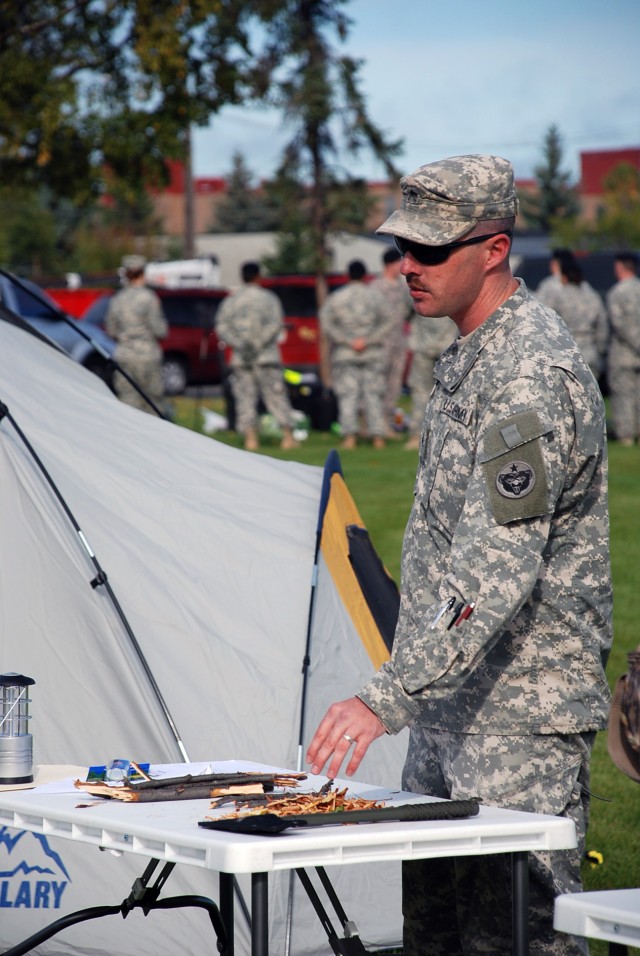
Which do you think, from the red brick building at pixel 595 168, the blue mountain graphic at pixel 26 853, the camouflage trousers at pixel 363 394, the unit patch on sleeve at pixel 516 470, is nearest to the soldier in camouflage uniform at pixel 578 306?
the camouflage trousers at pixel 363 394

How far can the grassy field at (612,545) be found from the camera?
5070 mm

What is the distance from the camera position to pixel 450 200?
2.86 metres

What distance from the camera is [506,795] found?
113 inches

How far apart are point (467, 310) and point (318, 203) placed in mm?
21490

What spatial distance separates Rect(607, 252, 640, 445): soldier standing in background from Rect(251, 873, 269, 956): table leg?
46.9 ft

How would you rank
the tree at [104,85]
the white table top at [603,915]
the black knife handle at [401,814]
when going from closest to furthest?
the white table top at [603,915] < the black knife handle at [401,814] < the tree at [104,85]

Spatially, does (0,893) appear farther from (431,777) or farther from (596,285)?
(596,285)

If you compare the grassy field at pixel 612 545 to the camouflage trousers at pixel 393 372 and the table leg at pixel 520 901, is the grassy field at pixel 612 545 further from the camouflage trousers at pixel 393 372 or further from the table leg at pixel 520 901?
the table leg at pixel 520 901

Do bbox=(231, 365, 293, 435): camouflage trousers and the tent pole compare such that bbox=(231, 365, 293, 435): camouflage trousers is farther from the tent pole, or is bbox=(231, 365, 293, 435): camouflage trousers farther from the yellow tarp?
the yellow tarp

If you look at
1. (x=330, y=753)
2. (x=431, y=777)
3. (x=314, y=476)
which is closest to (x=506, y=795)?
(x=431, y=777)

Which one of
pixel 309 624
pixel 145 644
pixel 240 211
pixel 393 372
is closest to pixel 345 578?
pixel 309 624

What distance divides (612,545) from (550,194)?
6342cm

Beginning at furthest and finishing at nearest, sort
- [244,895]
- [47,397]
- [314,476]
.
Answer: [314,476] → [47,397] → [244,895]

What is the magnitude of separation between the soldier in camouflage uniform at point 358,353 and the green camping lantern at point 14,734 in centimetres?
1252
